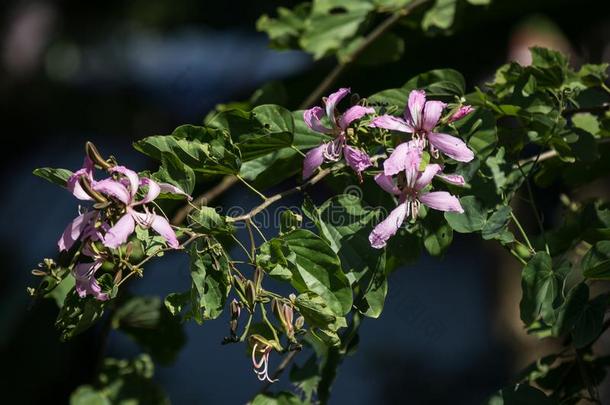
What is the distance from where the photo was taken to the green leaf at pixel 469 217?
927 millimetres

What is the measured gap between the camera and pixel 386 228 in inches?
33.1

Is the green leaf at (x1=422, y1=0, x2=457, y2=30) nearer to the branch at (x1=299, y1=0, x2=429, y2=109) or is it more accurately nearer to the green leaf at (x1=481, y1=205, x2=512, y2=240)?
the branch at (x1=299, y1=0, x2=429, y2=109)

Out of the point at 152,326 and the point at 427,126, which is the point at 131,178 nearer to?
the point at 427,126

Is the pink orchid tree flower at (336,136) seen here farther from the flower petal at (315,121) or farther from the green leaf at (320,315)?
the green leaf at (320,315)

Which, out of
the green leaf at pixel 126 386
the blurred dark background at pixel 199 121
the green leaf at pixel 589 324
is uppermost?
the green leaf at pixel 589 324

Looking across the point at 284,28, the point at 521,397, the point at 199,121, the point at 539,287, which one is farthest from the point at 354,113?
the point at 199,121

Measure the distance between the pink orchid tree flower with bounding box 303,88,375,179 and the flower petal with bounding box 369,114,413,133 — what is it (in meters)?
0.02

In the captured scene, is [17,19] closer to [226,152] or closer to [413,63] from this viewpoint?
[413,63]

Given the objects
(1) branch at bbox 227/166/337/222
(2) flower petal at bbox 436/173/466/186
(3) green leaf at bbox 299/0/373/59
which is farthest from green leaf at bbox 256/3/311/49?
(2) flower petal at bbox 436/173/466/186

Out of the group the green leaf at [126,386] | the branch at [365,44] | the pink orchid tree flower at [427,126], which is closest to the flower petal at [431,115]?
the pink orchid tree flower at [427,126]

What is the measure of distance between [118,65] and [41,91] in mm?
532

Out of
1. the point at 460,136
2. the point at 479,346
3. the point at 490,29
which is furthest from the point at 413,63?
the point at 479,346

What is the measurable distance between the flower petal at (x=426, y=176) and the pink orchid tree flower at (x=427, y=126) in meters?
0.03

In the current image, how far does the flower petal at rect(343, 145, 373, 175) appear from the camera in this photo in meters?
0.86
